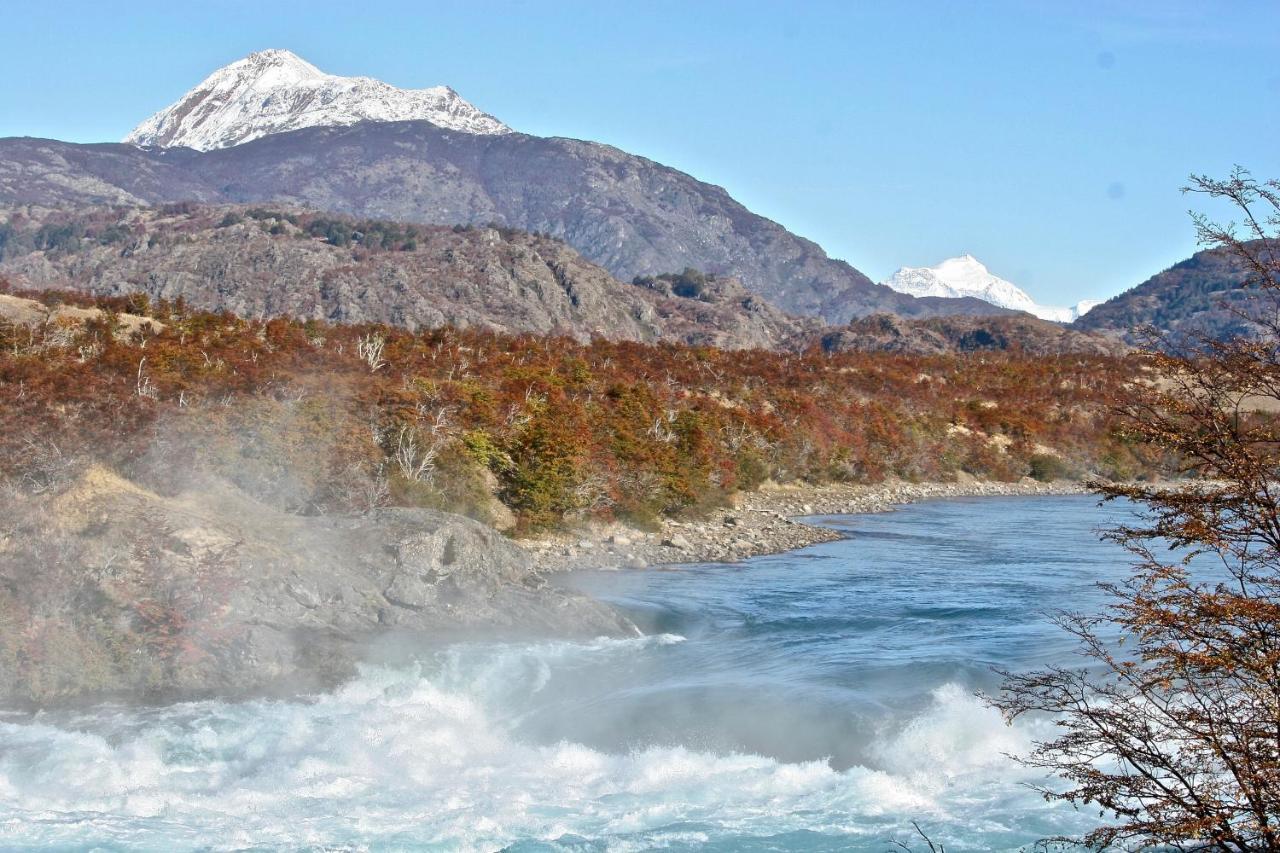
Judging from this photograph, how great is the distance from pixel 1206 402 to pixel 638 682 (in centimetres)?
1227

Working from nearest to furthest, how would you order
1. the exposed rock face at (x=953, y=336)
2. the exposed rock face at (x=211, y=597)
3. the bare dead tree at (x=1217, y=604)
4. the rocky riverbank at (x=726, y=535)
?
the bare dead tree at (x=1217, y=604) → the exposed rock face at (x=211, y=597) → the rocky riverbank at (x=726, y=535) → the exposed rock face at (x=953, y=336)

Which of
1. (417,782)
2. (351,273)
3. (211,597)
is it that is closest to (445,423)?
(211,597)

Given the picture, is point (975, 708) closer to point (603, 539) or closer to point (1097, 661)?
point (1097, 661)

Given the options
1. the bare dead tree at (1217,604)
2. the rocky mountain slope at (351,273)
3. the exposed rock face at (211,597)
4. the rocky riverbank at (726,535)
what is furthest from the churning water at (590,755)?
the rocky mountain slope at (351,273)

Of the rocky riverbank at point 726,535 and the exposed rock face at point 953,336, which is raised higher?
the exposed rock face at point 953,336

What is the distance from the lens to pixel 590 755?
15.1 metres

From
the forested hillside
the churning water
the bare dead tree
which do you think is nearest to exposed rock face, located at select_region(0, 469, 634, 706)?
the churning water

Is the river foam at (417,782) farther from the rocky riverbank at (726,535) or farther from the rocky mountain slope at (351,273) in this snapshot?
the rocky mountain slope at (351,273)

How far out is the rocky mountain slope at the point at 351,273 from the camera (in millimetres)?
129250

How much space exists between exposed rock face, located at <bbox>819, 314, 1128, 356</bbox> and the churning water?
130866 millimetres

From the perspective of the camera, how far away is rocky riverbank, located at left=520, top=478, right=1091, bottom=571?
30344 mm

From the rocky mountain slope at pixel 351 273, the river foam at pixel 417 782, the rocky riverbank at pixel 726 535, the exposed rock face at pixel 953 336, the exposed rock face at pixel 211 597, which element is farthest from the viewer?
the exposed rock face at pixel 953 336

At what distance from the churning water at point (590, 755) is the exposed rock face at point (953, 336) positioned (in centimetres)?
13087

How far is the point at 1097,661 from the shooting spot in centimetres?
1928
